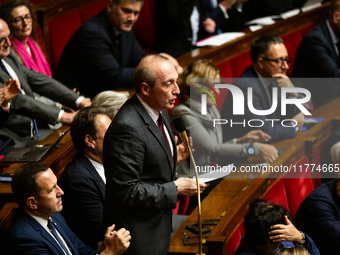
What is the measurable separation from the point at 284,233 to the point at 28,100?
935 mm

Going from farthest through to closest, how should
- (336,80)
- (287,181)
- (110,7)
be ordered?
(336,80)
(110,7)
(287,181)

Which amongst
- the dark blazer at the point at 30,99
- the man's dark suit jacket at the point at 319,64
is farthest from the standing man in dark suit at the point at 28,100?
the man's dark suit jacket at the point at 319,64

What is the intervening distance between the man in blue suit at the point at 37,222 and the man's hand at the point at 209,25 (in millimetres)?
1978

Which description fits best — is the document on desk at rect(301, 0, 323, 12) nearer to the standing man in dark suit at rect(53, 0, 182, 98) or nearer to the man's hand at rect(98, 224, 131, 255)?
the standing man in dark suit at rect(53, 0, 182, 98)

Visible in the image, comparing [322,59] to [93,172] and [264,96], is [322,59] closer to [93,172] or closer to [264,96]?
[264,96]

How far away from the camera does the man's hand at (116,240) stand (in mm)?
1045

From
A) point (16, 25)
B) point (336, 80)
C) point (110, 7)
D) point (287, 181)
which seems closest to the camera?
point (287, 181)

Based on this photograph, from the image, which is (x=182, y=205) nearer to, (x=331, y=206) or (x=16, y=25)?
(x=331, y=206)

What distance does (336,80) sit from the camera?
2.45 metres

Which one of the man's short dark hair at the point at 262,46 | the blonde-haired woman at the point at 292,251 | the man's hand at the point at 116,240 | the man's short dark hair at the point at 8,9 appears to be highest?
the man's short dark hair at the point at 8,9

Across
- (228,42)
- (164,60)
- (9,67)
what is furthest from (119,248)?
(228,42)

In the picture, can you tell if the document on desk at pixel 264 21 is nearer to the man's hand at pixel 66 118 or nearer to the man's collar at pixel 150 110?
the man's hand at pixel 66 118

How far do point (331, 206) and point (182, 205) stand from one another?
0.54m

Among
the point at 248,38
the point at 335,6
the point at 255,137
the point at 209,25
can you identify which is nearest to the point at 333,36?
the point at 335,6
